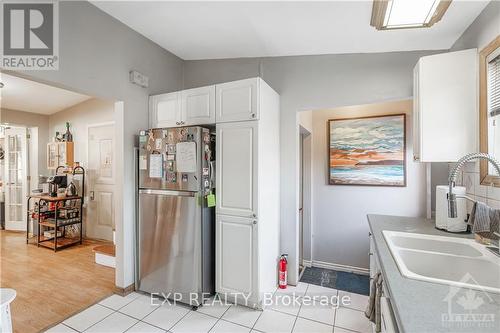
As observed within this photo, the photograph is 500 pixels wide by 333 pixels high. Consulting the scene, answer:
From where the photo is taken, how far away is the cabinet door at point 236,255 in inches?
90.7

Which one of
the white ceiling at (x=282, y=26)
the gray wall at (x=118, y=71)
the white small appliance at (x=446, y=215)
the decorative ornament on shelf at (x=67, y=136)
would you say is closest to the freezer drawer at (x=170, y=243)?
the gray wall at (x=118, y=71)

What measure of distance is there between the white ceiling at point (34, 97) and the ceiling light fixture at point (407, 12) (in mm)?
4268

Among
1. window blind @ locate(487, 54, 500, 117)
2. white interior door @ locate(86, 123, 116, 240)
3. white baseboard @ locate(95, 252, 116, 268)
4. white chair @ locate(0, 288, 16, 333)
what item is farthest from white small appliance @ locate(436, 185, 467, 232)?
white interior door @ locate(86, 123, 116, 240)

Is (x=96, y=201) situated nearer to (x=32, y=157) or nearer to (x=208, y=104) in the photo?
(x=32, y=157)

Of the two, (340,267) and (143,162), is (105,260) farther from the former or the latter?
(340,267)

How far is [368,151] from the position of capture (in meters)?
3.24

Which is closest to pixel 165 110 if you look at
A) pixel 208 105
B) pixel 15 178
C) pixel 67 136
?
pixel 208 105

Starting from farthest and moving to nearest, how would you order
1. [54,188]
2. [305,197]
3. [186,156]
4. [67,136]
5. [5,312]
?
1. [67,136]
2. [54,188]
3. [305,197]
4. [186,156]
5. [5,312]

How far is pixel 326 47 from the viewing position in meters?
2.54

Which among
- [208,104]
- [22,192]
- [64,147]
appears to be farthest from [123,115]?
[22,192]

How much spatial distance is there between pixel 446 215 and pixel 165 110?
2716mm

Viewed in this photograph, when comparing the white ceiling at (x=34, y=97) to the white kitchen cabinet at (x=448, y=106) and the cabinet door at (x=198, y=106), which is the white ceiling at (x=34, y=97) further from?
the white kitchen cabinet at (x=448, y=106)

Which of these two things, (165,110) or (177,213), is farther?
(165,110)

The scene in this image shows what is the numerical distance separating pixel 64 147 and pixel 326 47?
4812 mm
